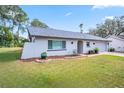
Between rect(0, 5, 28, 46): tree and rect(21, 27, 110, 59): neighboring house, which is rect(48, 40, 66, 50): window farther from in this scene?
rect(0, 5, 28, 46): tree

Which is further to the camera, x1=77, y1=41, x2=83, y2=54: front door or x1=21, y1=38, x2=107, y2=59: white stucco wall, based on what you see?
x1=77, y1=41, x2=83, y2=54: front door

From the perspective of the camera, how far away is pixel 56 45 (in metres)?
13.7

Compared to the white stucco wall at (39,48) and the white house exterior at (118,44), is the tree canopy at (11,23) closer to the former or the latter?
the white stucco wall at (39,48)

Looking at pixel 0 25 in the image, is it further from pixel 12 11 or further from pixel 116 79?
pixel 116 79

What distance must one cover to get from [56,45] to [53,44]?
38 cm

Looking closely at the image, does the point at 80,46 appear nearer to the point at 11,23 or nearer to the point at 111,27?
the point at 11,23

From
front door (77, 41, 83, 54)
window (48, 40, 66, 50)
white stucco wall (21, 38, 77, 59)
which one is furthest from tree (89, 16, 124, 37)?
white stucco wall (21, 38, 77, 59)

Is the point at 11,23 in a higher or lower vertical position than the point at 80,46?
higher

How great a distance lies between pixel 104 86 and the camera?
200 inches

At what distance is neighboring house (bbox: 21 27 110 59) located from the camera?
38.5ft

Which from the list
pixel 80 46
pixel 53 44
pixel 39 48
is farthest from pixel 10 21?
pixel 39 48

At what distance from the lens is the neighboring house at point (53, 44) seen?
11.7 m
